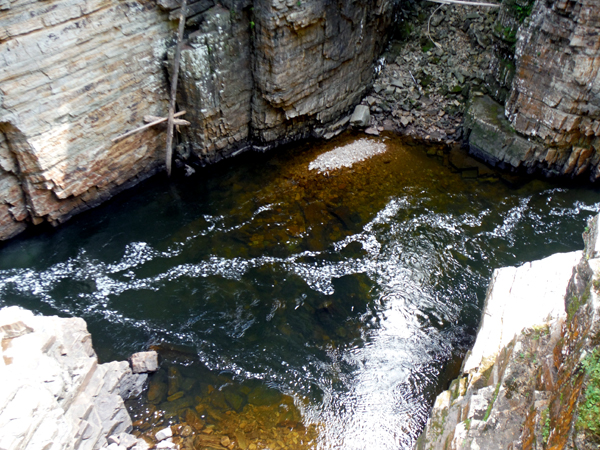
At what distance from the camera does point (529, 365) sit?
5.18 metres

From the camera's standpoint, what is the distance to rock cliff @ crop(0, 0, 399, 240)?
27.3 feet

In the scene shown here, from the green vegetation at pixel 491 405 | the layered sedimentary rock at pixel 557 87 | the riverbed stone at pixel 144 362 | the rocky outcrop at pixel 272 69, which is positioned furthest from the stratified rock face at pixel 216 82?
the green vegetation at pixel 491 405

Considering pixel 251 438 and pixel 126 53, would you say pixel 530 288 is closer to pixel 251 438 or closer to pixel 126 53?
pixel 251 438

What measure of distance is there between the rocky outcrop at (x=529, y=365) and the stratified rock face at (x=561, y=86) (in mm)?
5275

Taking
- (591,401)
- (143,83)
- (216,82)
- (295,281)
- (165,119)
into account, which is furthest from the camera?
(216,82)

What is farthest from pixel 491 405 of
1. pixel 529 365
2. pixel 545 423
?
pixel 545 423

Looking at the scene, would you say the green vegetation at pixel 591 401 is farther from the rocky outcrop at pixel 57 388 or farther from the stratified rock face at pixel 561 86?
the stratified rock face at pixel 561 86

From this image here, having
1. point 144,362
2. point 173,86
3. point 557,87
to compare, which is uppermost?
point 557,87

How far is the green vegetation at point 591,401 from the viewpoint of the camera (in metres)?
3.60

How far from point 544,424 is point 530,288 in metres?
2.86

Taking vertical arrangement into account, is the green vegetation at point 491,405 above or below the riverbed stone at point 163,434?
above

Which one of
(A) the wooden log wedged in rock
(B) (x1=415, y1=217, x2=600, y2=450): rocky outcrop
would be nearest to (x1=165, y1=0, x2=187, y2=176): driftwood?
(A) the wooden log wedged in rock

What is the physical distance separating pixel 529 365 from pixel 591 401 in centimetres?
149

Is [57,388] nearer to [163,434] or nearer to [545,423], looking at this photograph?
[163,434]
